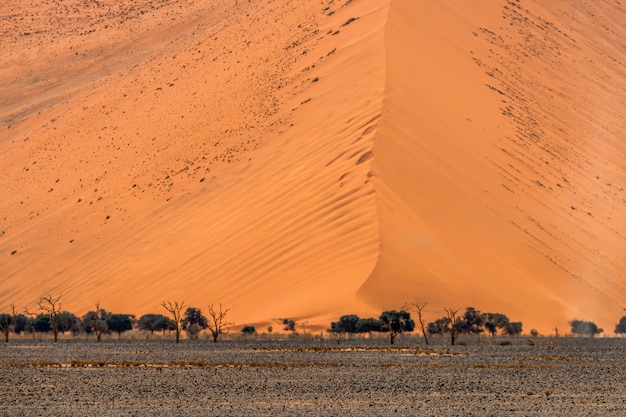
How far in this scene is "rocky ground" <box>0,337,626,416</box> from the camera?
93.8 feet

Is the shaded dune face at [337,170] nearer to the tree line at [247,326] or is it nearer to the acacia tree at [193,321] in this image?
the tree line at [247,326]

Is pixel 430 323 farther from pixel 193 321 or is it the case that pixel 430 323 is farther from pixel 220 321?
pixel 193 321

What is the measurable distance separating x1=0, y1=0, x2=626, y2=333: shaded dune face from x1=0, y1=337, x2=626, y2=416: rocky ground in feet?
46.8

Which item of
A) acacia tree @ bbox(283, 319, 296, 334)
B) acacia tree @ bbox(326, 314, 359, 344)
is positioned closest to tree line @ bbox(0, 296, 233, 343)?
acacia tree @ bbox(283, 319, 296, 334)

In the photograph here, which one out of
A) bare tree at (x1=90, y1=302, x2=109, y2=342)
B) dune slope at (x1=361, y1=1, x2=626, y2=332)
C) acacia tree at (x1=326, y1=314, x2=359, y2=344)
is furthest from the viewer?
dune slope at (x1=361, y1=1, x2=626, y2=332)

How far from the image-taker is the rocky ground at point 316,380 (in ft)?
93.8

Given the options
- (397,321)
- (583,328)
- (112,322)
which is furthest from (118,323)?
(583,328)

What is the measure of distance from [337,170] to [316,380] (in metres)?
44.5

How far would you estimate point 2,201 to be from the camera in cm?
10325

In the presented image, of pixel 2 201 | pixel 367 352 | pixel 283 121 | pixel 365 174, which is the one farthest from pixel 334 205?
pixel 2 201

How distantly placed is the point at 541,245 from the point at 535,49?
38.1 metres

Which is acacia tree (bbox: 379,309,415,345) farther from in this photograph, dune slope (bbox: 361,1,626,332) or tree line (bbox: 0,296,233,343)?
tree line (bbox: 0,296,233,343)

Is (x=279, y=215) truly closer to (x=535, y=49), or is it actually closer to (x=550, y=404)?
(x=535, y=49)

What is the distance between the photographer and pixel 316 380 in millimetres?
36625
